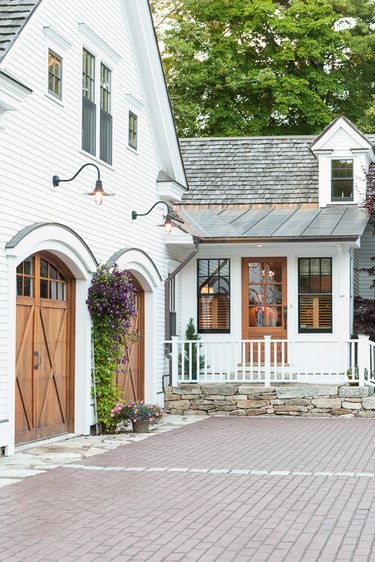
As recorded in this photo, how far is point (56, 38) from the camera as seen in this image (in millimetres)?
14195

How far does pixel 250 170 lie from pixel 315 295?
4.56 meters

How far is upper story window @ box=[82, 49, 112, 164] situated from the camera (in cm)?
1573

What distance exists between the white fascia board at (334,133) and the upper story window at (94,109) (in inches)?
284

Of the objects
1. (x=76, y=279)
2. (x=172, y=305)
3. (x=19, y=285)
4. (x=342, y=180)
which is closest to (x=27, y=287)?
(x=19, y=285)

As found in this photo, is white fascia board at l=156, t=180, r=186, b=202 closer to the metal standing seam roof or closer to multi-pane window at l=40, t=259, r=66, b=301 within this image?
the metal standing seam roof

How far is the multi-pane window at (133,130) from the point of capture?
1823 centimetres

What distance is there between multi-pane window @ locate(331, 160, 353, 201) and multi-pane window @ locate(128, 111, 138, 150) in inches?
243

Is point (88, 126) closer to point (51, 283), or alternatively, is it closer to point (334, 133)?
point (51, 283)

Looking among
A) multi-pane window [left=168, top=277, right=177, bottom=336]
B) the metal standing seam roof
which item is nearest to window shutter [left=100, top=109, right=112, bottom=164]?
the metal standing seam roof

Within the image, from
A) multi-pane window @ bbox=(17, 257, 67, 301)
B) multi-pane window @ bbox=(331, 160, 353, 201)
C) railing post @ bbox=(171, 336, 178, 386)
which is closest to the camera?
multi-pane window @ bbox=(17, 257, 67, 301)

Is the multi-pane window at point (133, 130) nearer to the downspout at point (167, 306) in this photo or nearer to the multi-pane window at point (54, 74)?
the downspout at point (167, 306)

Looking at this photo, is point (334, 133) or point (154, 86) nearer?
point (154, 86)

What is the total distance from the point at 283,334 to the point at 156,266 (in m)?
3.47

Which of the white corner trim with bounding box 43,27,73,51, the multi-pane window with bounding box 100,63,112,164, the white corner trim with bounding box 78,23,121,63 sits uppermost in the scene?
the white corner trim with bounding box 78,23,121,63
